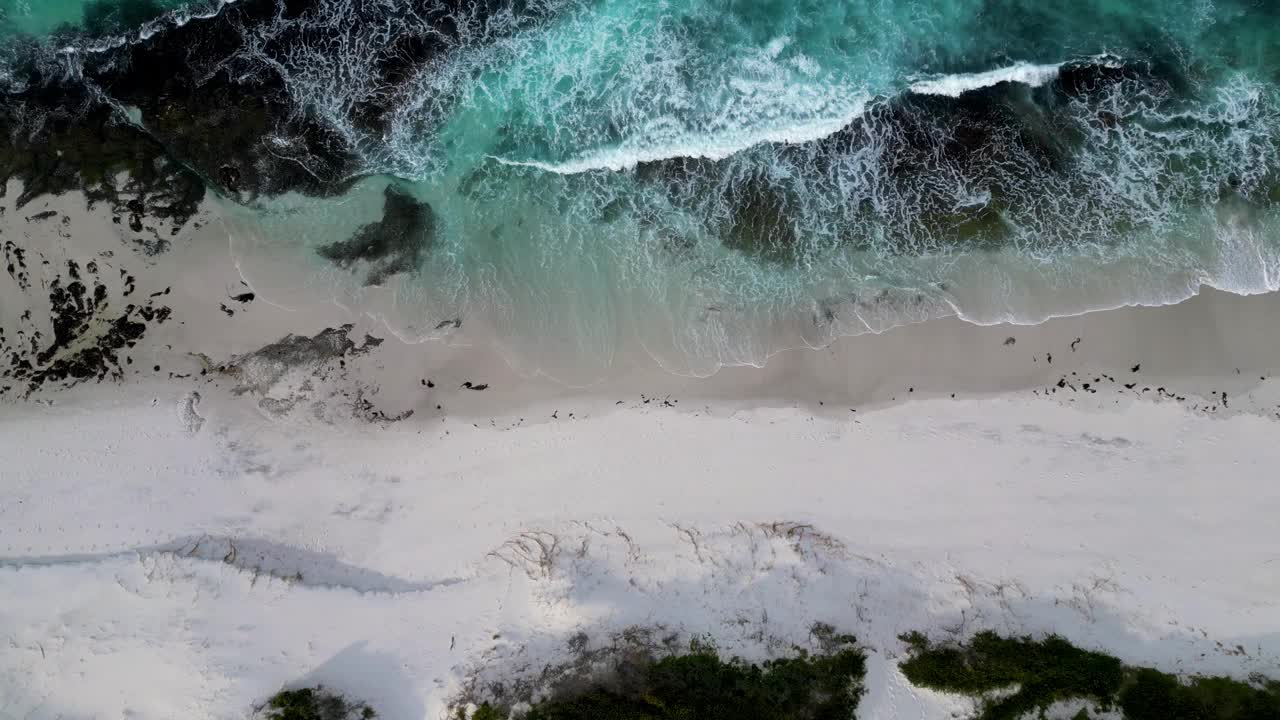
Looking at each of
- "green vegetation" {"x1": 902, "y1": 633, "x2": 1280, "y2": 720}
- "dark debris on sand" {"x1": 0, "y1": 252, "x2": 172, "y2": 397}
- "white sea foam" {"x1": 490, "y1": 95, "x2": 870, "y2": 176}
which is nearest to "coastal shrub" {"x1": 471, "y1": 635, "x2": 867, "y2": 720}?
"green vegetation" {"x1": 902, "y1": 633, "x2": 1280, "y2": 720}

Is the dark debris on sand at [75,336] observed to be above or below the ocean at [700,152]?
below

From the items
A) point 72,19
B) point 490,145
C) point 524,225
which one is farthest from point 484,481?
point 72,19

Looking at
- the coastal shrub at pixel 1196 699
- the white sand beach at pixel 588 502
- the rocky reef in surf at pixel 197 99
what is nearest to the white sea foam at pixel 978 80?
the white sand beach at pixel 588 502

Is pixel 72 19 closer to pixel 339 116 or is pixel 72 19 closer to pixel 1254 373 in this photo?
pixel 339 116

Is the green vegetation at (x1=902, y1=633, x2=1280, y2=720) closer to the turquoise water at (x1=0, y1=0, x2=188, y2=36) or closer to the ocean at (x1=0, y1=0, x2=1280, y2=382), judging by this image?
the ocean at (x1=0, y1=0, x2=1280, y2=382)

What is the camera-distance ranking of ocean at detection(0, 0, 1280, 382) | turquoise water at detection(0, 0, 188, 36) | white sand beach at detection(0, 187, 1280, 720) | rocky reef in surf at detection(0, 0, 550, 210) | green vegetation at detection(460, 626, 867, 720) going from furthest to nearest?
turquoise water at detection(0, 0, 188, 36) → rocky reef in surf at detection(0, 0, 550, 210) → ocean at detection(0, 0, 1280, 382) → white sand beach at detection(0, 187, 1280, 720) → green vegetation at detection(460, 626, 867, 720)

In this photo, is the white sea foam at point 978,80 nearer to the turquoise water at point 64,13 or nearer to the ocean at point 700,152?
the ocean at point 700,152

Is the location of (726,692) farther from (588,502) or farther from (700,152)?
(700,152)


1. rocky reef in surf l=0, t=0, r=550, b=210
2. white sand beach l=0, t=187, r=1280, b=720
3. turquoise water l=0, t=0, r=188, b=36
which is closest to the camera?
white sand beach l=0, t=187, r=1280, b=720
